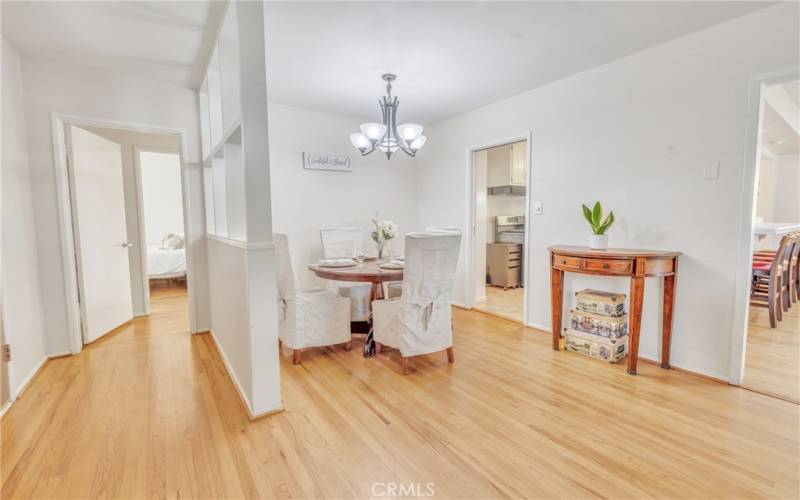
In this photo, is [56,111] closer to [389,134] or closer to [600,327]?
[389,134]

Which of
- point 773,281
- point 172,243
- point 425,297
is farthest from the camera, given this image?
point 172,243

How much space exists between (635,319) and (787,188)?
6.84 m

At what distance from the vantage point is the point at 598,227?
274cm

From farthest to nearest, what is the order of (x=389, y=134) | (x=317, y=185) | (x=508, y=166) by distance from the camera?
1. (x=508, y=166)
2. (x=317, y=185)
3. (x=389, y=134)

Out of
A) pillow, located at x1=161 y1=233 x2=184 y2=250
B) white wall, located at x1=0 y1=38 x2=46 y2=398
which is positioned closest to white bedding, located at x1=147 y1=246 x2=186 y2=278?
pillow, located at x1=161 y1=233 x2=184 y2=250

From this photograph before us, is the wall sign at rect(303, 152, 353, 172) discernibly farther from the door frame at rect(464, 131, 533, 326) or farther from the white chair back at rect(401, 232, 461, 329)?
the white chair back at rect(401, 232, 461, 329)

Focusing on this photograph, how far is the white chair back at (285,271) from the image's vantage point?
2615 millimetres

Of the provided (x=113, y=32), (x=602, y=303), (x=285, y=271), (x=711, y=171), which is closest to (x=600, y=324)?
(x=602, y=303)

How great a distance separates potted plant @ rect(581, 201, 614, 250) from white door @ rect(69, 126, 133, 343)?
4.29 m

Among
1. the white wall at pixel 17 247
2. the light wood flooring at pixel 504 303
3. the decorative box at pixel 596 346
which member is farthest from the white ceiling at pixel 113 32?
the light wood flooring at pixel 504 303

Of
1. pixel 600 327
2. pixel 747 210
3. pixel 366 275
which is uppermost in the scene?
pixel 747 210

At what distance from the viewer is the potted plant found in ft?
8.87

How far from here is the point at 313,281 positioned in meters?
4.02

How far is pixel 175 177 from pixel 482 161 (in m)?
5.94
